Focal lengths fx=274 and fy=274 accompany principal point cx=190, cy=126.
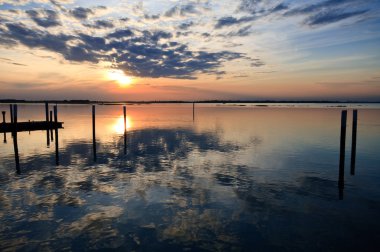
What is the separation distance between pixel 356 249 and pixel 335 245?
0.63 m

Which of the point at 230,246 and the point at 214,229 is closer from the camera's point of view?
the point at 230,246

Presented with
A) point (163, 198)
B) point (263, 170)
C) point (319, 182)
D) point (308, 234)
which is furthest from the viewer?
point (263, 170)

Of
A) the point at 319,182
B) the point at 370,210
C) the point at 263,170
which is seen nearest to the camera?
the point at 370,210

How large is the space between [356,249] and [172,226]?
6467mm

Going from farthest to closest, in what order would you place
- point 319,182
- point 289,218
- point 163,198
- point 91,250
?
1. point 319,182
2. point 163,198
3. point 289,218
4. point 91,250

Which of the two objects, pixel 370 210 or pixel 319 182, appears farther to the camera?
pixel 319 182

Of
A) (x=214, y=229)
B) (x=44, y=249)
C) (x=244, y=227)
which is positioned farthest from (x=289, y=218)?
(x=44, y=249)

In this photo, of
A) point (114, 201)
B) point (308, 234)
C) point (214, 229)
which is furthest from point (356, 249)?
point (114, 201)

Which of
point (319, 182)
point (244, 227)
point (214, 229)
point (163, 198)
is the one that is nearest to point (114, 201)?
point (163, 198)

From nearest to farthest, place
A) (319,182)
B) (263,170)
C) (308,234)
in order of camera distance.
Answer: (308,234)
(319,182)
(263,170)

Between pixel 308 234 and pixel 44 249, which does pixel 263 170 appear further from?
pixel 44 249

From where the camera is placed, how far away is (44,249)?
895 cm

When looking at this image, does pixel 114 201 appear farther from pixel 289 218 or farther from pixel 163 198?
pixel 289 218

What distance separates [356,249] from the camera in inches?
362
